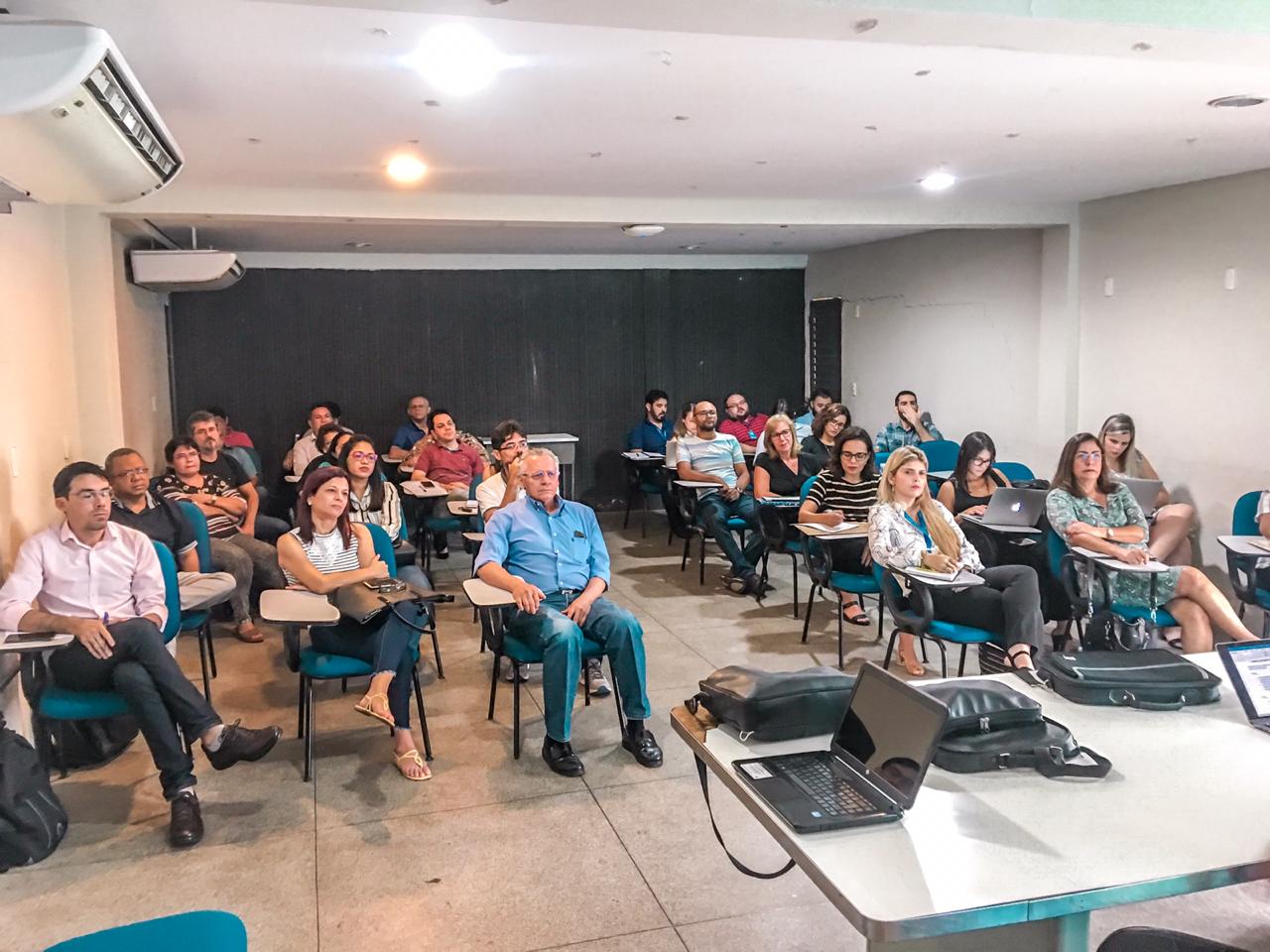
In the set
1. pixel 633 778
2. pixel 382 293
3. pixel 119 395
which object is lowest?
pixel 633 778

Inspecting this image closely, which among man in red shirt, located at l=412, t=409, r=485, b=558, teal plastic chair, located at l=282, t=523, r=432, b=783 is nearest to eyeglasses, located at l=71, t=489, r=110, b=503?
teal plastic chair, located at l=282, t=523, r=432, b=783

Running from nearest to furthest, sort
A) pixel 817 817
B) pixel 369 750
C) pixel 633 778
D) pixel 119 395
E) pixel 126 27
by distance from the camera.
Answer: pixel 817 817 → pixel 126 27 → pixel 633 778 → pixel 369 750 → pixel 119 395

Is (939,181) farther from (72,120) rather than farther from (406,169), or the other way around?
(72,120)

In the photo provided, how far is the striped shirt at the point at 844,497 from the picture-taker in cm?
588

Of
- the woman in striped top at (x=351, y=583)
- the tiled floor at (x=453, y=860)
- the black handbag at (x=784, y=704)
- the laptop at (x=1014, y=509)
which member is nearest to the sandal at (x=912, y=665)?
the laptop at (x=1014, y=509)

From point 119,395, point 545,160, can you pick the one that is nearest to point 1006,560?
point 545,160

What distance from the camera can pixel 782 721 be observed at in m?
2.28

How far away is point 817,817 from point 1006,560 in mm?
3984

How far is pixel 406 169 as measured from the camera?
5.64 metres

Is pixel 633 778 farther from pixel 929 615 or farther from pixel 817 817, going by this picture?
pixel 817 817

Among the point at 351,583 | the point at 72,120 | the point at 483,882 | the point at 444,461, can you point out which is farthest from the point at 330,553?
the point at 444,461

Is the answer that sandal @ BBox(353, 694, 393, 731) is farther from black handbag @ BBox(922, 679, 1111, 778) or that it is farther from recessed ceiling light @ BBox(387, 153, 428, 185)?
recessed ceiling light @ BBox(387, 153, 428, 185)

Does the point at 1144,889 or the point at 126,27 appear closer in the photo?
the point at 1144,889

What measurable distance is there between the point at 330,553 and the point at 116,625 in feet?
3.12
